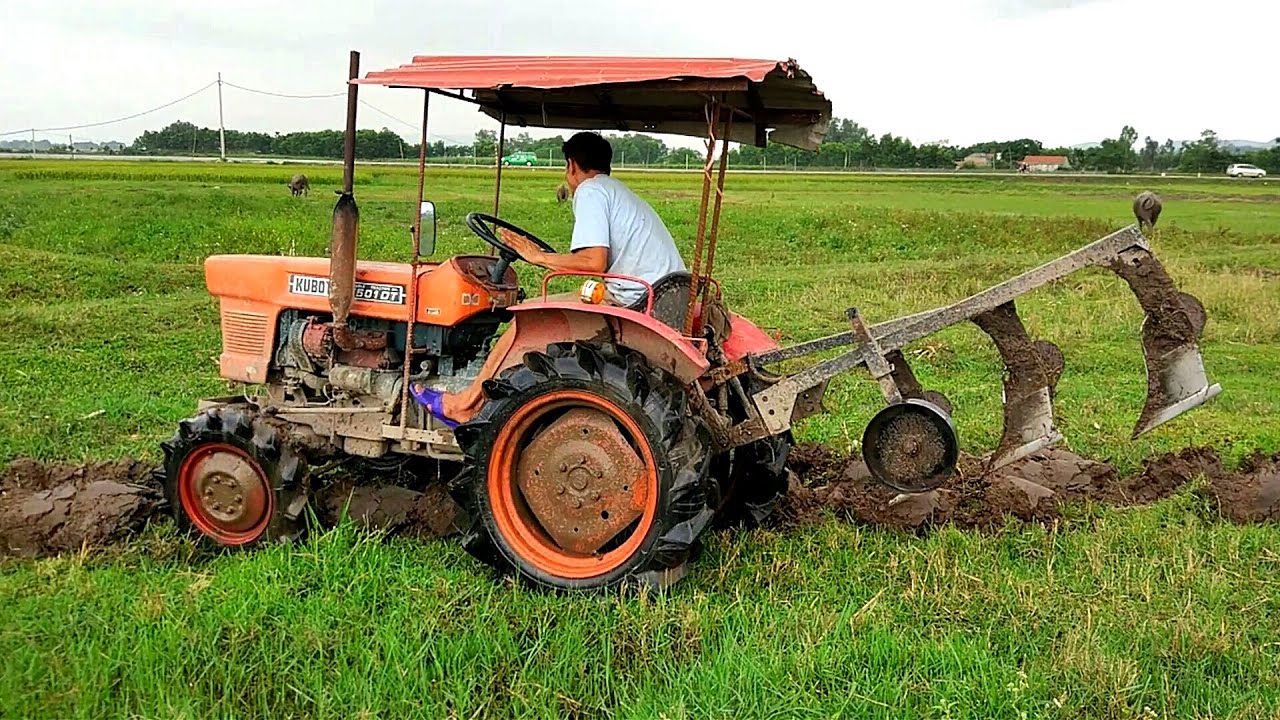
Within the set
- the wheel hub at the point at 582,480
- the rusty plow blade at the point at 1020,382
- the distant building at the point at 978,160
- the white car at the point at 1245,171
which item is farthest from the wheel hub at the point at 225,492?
the distant building at the point at 978,160

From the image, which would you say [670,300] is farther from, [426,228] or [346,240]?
[346,240]

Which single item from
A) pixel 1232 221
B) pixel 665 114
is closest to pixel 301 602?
pixel 665 114

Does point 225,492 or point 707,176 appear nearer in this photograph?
point 707,176

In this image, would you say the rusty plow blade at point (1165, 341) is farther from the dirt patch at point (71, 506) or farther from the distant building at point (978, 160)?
the distant building at point (978, 160)

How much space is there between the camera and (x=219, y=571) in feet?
Answer: 14.4

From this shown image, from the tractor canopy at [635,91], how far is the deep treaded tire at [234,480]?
5.67 ft

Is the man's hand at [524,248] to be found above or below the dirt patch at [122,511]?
above

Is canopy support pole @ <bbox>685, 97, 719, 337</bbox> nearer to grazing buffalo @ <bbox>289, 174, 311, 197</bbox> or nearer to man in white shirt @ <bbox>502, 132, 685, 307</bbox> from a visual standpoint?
man in white shirt @ <bbox>502, 132, 685, 307</bbox>

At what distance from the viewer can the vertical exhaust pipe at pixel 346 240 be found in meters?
4.57

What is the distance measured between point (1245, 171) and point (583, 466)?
228ft

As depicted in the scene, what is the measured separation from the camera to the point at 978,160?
77.9 metres

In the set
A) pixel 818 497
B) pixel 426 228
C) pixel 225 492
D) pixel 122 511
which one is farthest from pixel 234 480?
pixel 818 497

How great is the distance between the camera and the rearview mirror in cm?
485

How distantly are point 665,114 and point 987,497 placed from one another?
2611 mm
